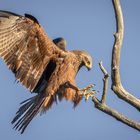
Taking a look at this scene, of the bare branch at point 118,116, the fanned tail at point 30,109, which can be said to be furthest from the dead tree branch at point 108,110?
the fanned tail at point 30,109

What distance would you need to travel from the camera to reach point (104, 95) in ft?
18.8

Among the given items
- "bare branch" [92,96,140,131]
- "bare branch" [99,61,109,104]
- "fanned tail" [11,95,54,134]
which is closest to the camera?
"bare branch" [92,96,140,131]

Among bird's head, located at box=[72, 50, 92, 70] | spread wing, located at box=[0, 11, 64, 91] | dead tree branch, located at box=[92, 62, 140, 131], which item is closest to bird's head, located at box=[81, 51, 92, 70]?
bird's head, located at box=[72, 50, 92, 70]

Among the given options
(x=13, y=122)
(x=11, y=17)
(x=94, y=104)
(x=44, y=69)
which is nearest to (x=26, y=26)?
(x=11, y=17)

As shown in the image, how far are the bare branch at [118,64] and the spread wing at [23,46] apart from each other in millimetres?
2533

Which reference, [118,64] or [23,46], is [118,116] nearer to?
[118,64]

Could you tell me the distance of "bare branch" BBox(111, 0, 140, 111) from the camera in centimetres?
563

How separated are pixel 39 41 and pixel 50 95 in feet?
2.89

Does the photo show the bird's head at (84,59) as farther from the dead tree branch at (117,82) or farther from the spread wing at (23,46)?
the dead tree branch at (117,82)

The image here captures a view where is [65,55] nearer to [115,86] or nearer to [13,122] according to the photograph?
[13,122]

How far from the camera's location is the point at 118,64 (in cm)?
563

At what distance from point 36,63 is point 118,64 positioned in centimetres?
286

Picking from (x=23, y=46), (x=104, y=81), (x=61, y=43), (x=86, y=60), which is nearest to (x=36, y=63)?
(x=23, y=46)

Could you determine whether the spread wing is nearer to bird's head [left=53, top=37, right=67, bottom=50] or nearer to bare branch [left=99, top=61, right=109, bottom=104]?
bird's head [left=53, top=37, right=67, bottom=50]
